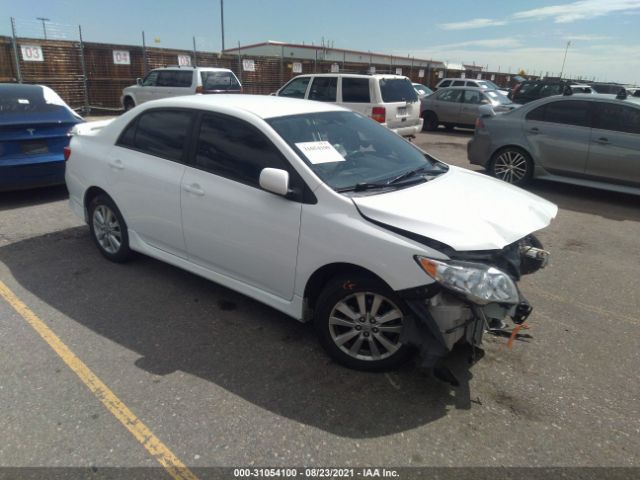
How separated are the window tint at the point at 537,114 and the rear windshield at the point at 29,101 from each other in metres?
7.24

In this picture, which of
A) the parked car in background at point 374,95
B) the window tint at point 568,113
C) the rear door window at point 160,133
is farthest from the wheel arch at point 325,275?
the parked car in background at point 374,95

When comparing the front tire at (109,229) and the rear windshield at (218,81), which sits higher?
the rear windshield at (218,81)

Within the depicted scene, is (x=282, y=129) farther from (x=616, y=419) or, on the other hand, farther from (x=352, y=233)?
(x=616, y=419)

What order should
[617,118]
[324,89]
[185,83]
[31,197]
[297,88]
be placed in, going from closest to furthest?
[31,197] < [617,118] < [324,89] < [297,88] < [185,83]

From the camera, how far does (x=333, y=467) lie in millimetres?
2412

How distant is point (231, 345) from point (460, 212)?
6.08 feet

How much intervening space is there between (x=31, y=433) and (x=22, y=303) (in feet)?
5.66

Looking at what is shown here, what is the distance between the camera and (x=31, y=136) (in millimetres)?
6254

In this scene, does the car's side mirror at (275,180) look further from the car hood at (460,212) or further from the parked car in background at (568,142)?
the parked car in background at (568,142)

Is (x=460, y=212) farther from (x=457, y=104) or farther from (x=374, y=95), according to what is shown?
(x=457, y=104)

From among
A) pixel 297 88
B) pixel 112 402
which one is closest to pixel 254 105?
pixel 112 402

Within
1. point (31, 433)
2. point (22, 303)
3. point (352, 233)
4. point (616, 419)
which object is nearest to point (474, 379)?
point (616, 419)

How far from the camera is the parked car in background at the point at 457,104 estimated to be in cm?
1551

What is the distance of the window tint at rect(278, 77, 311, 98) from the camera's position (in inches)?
465
